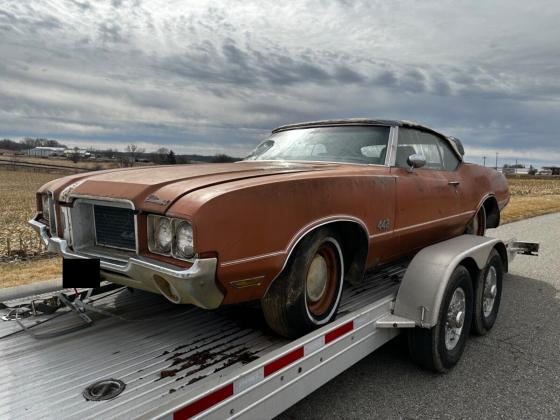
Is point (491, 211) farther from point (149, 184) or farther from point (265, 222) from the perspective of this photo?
point (149, 184)

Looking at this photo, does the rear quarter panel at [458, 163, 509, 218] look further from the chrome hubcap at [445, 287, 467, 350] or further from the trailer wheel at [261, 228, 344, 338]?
the trailer wheel at [261, 228, 344, 338]

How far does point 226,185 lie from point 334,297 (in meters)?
1.09

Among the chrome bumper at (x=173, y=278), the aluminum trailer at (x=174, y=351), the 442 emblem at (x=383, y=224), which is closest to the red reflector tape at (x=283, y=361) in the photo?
the aluminum trailer at (x=174, y=351)

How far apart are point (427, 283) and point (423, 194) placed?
0.89m

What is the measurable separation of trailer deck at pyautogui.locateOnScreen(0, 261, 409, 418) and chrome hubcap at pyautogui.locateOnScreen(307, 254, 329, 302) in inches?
9.6

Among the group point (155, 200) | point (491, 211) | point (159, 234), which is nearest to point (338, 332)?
point (159, 234)

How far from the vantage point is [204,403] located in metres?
1.77

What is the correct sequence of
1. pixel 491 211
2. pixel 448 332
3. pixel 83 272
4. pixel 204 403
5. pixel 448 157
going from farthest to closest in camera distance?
pixel 491 211 < pixel 448 157 < pixel 448 332 < pixel 83 272 < pixel 204 403

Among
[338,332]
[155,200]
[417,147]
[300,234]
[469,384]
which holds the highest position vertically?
[417,147]

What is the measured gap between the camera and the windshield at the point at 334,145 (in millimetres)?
3441

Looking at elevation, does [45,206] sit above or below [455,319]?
above

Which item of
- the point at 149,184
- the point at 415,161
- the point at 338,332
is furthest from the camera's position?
the point at 415,161

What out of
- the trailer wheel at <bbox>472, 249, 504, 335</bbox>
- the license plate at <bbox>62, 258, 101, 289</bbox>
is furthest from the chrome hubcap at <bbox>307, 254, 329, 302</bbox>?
the trailer wheel at <bbox>472, 249, 504, 335</bbox>

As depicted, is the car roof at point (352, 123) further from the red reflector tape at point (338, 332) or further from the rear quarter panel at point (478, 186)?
the red reflector tape at point (338, 332)
